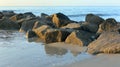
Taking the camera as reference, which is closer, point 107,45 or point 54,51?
point 107,45

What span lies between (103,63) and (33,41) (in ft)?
16.4

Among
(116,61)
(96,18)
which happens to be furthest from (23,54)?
(96,18)

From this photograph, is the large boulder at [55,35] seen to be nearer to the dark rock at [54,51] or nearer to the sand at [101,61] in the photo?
the dark rock at [54,51]

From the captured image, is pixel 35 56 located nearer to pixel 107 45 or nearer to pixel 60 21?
pixel 107 45

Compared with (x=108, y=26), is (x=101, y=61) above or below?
above

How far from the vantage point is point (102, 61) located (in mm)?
7727

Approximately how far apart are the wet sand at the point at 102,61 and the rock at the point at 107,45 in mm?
283

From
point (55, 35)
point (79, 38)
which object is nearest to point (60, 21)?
point (55, 35)

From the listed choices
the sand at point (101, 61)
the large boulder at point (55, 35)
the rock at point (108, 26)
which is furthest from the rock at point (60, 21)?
the sand at point (101, 61)

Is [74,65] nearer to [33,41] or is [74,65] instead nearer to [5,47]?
[5,47]

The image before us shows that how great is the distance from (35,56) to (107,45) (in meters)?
2.15

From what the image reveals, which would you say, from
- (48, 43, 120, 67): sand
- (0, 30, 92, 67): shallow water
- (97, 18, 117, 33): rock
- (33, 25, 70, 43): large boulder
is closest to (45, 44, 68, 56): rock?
(0, 30, 92, 67): shallow water

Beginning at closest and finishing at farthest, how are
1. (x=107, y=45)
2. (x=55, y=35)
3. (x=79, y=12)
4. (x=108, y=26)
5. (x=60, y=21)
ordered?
1. (x=107, y=45)
2. (x=55, y=35)
3. (x=108, y=26)
4. (x=60, y=21)
5. (x=79, y=12)

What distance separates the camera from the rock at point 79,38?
10420mm
